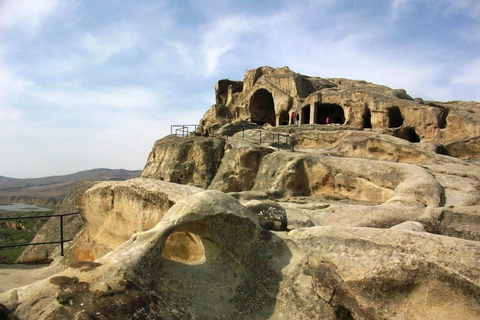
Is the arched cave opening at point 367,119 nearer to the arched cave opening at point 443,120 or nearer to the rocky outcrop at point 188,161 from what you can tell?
the arched cave opening at point 443,120

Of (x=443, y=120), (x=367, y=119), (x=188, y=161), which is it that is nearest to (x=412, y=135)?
(x=443, y=120)

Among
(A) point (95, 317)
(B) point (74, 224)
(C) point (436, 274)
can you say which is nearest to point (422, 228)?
(C) point (436, 274)

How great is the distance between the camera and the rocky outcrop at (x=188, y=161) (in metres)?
15.4

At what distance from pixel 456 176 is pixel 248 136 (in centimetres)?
935

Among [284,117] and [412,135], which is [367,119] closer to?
[412,135]

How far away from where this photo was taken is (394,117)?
62.5 ft

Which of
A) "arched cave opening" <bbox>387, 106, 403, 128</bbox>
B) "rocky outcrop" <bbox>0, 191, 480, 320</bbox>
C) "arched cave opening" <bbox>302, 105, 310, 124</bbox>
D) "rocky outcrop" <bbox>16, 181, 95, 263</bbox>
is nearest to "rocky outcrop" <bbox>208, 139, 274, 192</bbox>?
"rocky outcrop" <bbox>16, 181, 95, 263</bbox>

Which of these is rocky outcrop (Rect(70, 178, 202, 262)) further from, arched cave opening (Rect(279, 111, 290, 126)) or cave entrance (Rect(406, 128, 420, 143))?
arched cave opening (Rect(279, 111, 290, 126))

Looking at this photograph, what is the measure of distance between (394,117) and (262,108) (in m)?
13.5

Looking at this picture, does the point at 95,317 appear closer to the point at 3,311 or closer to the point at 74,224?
the point at 3,311

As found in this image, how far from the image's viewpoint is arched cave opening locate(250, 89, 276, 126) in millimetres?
29641

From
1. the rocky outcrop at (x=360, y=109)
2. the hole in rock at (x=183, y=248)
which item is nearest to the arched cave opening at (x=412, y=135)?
the rocky outcrop at (x=360, y=109)

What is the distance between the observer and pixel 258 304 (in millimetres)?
3592

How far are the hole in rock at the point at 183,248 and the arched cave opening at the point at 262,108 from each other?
989 inches
